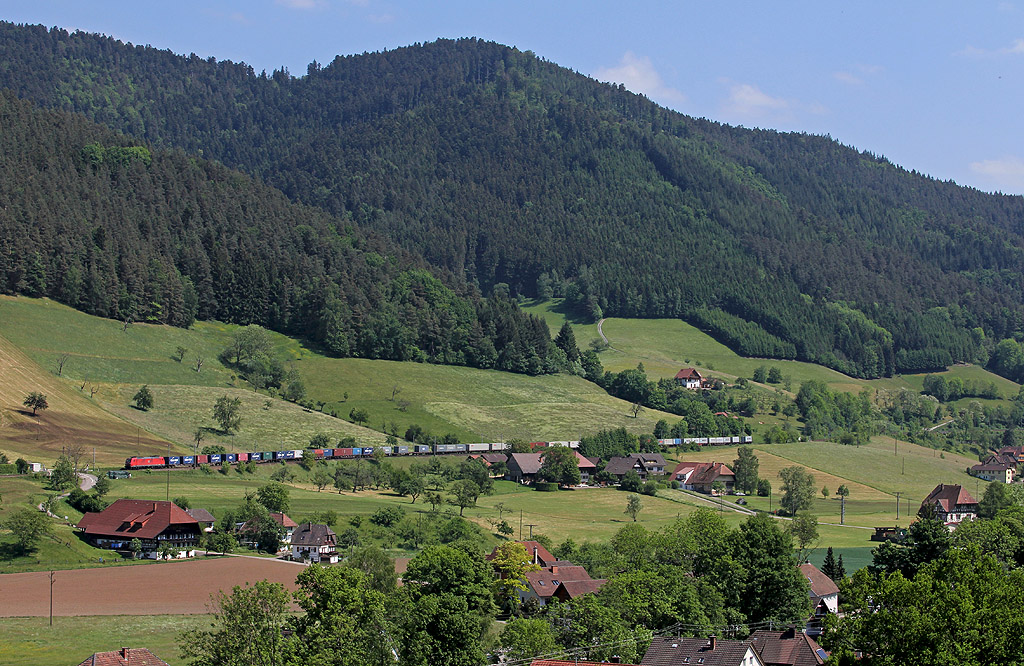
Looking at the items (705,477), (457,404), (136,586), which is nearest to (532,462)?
(705,477)

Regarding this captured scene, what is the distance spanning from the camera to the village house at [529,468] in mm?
149625

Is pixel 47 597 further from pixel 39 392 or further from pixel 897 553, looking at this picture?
pixel 39 392

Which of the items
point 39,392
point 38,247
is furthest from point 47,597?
point 38,247

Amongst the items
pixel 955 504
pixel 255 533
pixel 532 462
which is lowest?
pixel 955 504

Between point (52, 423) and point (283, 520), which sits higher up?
point (52, 423)

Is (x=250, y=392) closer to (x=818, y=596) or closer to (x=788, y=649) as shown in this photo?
(x=818, y=596)

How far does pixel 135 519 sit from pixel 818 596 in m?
53.0

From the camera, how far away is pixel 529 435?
174 meters

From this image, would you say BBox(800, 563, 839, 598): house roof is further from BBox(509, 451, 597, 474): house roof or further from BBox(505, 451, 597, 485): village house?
BBox(509, 451, 597, 474): house roof

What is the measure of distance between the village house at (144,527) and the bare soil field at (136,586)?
432 cm

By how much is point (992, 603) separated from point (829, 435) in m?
153

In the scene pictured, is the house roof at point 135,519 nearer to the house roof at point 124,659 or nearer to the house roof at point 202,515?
the house roof at point 202,515

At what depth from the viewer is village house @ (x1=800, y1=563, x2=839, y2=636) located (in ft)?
244

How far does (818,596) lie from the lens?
254ft
